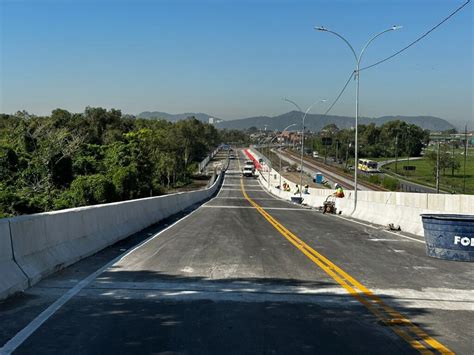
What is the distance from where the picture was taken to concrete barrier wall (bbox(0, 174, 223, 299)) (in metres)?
8.61

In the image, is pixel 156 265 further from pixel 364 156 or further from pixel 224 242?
pixel 364 156

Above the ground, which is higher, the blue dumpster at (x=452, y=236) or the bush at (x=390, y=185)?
the blue dumpster at (x=452, y=236)

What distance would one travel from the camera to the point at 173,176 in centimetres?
12312

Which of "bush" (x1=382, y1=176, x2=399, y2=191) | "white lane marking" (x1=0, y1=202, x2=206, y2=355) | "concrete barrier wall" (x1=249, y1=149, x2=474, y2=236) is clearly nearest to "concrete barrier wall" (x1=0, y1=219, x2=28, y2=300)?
"white lane marking" (x1=0, y1=202, x2=206, y2=355)

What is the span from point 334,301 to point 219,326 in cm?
222

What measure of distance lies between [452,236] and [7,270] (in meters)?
9.30

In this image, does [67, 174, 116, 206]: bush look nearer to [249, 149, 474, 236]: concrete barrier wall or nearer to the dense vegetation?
the dense vegetation

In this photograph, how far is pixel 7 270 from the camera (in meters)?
8.41

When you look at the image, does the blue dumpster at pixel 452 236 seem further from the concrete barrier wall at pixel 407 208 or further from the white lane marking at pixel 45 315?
the white lane marking at pixel 45 315

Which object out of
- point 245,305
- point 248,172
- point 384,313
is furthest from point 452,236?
point 248,172

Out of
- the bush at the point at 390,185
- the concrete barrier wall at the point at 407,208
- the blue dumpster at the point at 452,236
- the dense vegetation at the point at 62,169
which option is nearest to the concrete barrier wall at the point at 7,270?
the blue dumpster at the point at 452,236

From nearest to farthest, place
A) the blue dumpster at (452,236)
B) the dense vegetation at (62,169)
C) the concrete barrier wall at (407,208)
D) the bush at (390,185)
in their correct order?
the blue dumpster at (452,236) < the concrete barrier wall at (407,208) < the dense vegetation at (62,169) < the bush at (390,185)

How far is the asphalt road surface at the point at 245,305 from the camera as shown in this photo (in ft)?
19.9

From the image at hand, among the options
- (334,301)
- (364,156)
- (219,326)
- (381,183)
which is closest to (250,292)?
(334,301)
